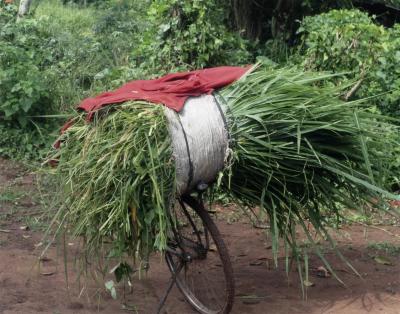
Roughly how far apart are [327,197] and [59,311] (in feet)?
5.35

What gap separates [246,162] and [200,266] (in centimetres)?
115

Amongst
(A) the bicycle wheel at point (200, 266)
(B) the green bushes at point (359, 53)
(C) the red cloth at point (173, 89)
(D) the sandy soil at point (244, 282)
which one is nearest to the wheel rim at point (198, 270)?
(A) the bicycle wheel at point (200, 266)

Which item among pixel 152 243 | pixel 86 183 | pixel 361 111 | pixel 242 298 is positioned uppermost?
pixel 361 111

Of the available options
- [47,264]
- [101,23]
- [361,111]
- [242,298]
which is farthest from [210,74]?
[101,23]

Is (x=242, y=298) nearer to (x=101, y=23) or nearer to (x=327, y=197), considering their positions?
(x=327, y=197)

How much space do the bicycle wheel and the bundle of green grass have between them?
0.26 m

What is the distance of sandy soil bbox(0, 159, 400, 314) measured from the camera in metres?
4.11

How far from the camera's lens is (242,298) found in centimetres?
425

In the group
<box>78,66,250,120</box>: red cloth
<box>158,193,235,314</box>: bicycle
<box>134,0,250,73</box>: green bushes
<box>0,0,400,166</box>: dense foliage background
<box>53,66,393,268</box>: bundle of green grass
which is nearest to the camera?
<box>53,66,393,268</box>: bundle of green grass

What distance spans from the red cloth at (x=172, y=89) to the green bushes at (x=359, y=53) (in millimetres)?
2454

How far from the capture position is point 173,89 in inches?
145

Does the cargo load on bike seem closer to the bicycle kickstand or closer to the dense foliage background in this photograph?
the bicycle kickstand

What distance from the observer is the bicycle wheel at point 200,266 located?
3758 millimetres

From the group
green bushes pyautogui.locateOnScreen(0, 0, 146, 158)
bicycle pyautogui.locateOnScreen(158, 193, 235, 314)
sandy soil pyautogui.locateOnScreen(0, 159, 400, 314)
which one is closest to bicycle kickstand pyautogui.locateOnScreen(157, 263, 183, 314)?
bicycle pyautogui.locateOnScreen(158, 193, 235, 314)
